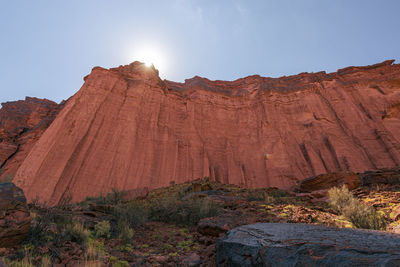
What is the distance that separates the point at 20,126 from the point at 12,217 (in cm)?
3620

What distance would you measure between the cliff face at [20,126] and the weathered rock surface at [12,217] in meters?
29.5

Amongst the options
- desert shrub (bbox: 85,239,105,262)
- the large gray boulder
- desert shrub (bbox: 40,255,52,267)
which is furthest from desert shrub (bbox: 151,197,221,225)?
desert shrub (bbox: 40,255,52,267)

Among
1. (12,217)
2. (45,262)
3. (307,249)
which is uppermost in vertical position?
(12,217)

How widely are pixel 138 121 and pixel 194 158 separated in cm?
737

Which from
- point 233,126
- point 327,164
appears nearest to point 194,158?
point 233,126

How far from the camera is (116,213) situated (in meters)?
6.80

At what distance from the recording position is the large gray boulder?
2119mm

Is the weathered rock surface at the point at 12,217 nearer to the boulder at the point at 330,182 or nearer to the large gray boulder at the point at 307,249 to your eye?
the large gray boulder at the point at 307,249

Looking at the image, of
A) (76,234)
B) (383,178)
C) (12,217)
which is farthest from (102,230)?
(383,178)

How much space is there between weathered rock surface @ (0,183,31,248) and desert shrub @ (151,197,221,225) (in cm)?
361

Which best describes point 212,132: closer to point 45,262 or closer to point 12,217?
point 12,217

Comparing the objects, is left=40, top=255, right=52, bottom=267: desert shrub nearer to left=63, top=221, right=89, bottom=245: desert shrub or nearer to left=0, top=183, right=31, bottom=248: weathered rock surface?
left=0, top=183, right=31, bottom=248: weathered rock surface

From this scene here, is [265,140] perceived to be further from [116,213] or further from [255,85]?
[116,213]

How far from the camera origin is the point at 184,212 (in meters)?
6.46
